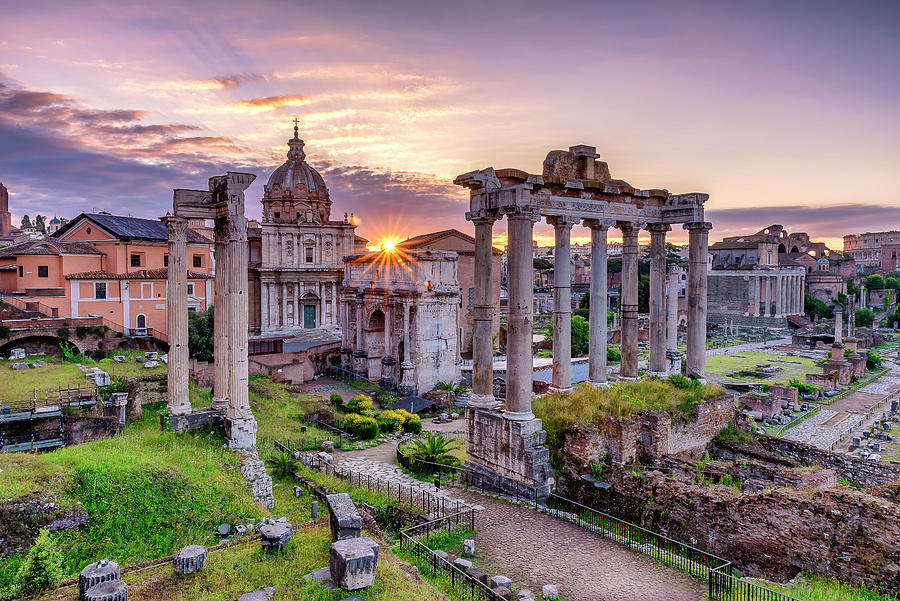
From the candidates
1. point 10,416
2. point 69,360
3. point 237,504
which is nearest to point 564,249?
point 237,504

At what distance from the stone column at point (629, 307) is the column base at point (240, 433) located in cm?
1190

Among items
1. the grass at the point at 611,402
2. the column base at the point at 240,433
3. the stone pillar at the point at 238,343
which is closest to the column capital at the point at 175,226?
the stone pillar at the point at 238,343

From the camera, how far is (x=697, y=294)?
18859 millimetres

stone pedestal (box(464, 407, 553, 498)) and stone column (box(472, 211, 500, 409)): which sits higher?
stone column (box(472, 211, 500, 409))

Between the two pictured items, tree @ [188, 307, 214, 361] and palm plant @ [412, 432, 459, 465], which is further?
tree @ [188, 307, 214, 361]

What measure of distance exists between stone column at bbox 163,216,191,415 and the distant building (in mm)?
184326

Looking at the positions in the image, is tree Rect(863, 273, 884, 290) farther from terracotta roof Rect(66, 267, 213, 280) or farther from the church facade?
terracotta roof Rect(66, 267, 213, 280)

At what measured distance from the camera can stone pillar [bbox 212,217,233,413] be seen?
1709cm

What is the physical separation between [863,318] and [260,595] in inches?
4139

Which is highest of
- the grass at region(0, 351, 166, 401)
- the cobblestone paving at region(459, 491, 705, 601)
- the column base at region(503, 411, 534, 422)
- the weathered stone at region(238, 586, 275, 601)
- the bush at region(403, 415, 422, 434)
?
the column base at region(503, 411, 534, 422)

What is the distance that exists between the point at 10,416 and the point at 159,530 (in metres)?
9.52

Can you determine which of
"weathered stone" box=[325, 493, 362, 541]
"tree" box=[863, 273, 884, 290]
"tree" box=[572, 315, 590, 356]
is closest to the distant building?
"tree" box=[863, 273, 884, 290]

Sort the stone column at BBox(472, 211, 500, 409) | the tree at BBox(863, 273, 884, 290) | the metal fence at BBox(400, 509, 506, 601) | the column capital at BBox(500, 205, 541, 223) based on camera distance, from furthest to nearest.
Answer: the tree at BBox(863, 273, 884, 290) < the stone column at BBox(472, 211, 500, 409) < the column capital at BBox(500, 205, 541, 223) < the metal fence at BBox(400, 509, 506, 601)

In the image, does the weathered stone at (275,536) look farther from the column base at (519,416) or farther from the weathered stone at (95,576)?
the column base at (519,416)
